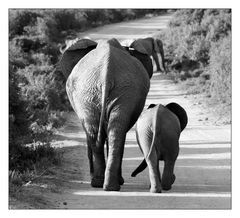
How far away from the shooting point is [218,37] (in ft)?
64.5

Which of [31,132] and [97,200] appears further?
[31,132]

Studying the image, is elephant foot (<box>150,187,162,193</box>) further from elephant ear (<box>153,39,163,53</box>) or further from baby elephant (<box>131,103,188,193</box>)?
elephant ear (<box>153,39,163,53</box>)

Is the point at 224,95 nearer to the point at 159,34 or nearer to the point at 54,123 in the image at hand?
the point at 54,123

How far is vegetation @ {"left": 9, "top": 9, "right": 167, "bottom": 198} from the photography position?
27.8ft

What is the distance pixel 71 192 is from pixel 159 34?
17835mm

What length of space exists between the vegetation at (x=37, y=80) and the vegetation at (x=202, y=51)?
133 inches

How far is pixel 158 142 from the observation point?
6895 mm

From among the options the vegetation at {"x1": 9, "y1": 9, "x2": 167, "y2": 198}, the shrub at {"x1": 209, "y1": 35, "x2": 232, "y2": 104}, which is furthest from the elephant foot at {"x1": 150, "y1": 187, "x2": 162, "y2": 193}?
the shrub at {"x1": 209, "y1": 35, "x2": 232, "y2": 104}

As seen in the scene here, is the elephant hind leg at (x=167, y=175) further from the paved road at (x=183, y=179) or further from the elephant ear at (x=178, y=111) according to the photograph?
the elephant ear at (x=178, y=111)

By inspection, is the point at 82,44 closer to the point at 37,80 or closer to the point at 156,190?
the point at 156,190

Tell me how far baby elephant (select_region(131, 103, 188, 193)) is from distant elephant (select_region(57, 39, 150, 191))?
0.21 meters

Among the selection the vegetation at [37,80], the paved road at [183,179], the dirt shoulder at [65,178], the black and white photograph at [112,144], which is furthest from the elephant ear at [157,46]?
the paved road at [183,179]

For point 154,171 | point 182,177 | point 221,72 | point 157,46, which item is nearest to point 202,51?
point 157,46
